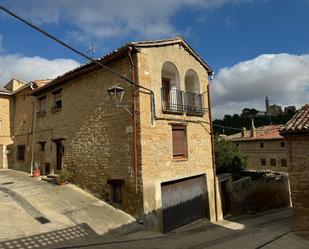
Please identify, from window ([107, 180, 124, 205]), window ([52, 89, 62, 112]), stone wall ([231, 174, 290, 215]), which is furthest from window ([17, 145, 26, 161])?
stone wall ([231, 174, 290, 215])

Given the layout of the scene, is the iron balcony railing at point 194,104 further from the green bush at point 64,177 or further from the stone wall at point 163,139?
the green bush at point 64,177

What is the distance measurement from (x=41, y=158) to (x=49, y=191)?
4.85 meters

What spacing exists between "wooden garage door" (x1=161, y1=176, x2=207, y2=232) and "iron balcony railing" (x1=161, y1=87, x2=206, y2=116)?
3.17 m

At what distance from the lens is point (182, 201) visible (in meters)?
12.4

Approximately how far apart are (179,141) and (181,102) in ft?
5.99

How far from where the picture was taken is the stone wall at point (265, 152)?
103 ft

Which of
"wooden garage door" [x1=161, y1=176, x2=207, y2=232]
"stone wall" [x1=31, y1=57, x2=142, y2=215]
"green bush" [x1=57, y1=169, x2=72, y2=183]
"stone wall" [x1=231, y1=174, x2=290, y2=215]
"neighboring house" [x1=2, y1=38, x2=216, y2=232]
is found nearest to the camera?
"neighboring house" [x1=2, y1=38, x2=216, y2=232]

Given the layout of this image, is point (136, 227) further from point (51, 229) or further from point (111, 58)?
point (111, 58)

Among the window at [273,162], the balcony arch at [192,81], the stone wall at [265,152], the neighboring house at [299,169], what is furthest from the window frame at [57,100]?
the window at [273,162]

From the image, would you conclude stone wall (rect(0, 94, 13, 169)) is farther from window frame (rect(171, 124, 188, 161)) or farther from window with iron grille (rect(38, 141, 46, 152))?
window frame (rect(171, 124, 188, 161))

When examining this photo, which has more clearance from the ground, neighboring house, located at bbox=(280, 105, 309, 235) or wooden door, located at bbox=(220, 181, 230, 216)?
neighboring house, located at bbox=(280, 105, 309, 235)

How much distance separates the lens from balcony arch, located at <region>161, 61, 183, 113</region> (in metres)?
12.1

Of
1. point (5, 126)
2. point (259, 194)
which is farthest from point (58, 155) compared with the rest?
point (259, 194)

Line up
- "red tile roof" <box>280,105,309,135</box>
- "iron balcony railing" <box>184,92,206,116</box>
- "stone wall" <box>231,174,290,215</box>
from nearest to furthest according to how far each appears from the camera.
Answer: "red tile roof" <box>280,105,309,135</box> → "iron balcony railing" <box>184,92,206,116</box> → "stone wall" <box>231,174,290,215</box>
